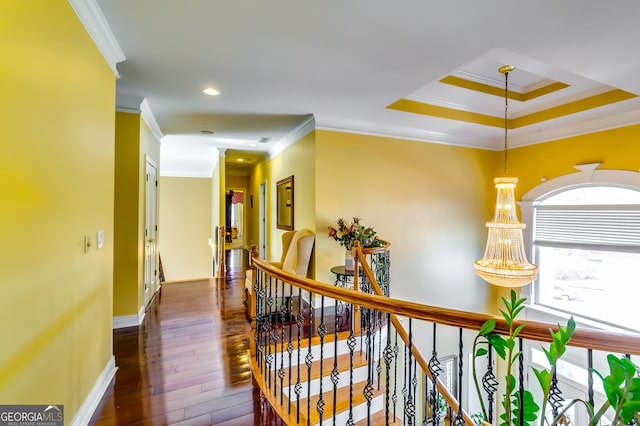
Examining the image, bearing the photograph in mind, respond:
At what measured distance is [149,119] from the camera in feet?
12.4

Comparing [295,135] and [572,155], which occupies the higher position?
[295,135]

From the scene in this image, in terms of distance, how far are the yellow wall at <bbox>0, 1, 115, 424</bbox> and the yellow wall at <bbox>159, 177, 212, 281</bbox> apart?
6622 mm

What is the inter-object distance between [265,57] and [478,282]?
16.4ft

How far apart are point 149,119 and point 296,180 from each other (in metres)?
2.21

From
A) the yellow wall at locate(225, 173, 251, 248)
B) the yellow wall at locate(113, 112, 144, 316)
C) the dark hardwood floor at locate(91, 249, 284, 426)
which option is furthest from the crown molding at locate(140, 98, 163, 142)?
the yellow wall at locate(225, 173, 251, 248)

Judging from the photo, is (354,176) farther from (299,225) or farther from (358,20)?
(358,20)

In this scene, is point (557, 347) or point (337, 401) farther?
point (337, 401)

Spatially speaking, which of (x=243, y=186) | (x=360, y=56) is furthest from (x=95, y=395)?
(x=243, y=186)

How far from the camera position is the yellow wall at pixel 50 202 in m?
1.17

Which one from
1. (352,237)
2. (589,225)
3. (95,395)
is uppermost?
(589,225)

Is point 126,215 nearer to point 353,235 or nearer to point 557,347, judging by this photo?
point 353,235

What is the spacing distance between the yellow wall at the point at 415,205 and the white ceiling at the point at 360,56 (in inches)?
21.4

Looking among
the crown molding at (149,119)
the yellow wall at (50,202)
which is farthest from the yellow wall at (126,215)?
the yellow wall at (50,202)

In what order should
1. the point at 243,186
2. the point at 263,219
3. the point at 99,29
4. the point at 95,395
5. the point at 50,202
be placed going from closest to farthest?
the point at 50,202 → the point at 99,29 → the point at 95,395 → the point at 263,219 → the point at 243,186
